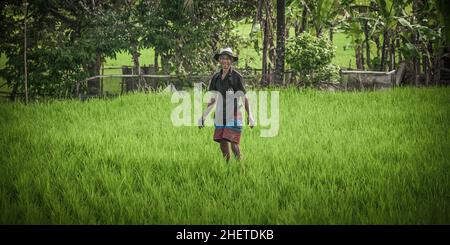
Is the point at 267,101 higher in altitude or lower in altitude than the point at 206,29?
lower

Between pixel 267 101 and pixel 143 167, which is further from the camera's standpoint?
pixel 267 101

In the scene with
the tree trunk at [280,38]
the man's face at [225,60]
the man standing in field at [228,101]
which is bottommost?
the man standing in field at [228,101]

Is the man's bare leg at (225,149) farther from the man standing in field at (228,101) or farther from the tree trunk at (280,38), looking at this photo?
the tree trunk at (280,38)

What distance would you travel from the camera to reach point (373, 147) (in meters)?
7.56

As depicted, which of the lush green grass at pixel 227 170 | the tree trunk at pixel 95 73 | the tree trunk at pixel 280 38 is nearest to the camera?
the lush green grass at pixel 227 170

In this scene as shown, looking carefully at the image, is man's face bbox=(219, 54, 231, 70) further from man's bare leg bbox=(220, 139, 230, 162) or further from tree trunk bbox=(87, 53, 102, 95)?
tree trunk bbox=(87, 53, 102, 95)

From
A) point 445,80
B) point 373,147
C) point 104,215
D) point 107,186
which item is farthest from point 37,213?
point 445,80

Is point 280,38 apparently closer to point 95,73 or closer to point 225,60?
point 95,73

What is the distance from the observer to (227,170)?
249 inches

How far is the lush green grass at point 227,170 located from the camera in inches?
189

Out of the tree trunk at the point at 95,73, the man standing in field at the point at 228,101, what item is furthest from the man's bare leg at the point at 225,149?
the tree trunk at the point at 95,73

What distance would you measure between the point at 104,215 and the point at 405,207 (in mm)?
2875

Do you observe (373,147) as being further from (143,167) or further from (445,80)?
(445,80)

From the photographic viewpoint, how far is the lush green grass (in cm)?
481
